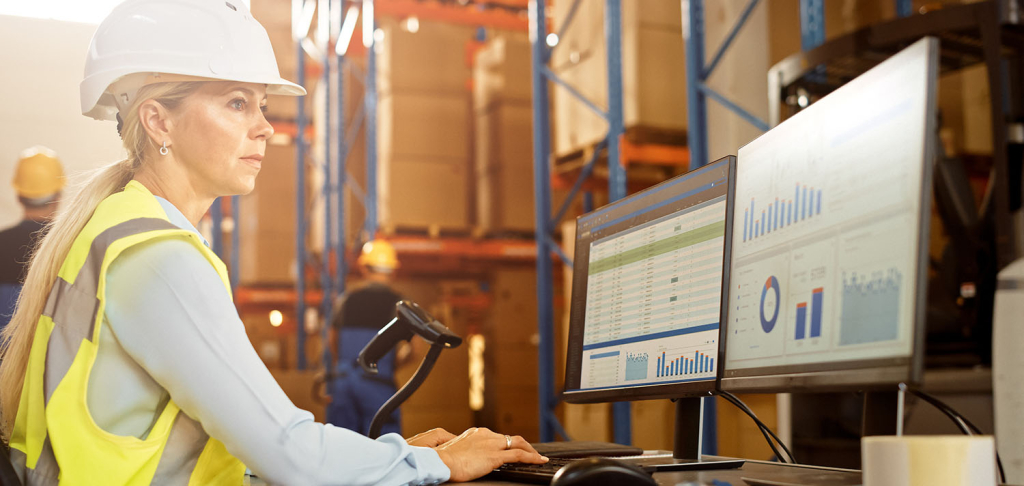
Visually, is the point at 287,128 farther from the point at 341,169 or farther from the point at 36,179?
the point at 36,179

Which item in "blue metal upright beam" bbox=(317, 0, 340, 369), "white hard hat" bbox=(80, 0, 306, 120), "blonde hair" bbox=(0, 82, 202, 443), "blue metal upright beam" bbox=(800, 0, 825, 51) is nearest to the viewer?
"blonde hair" bbox=(0, 82, 202, 443)

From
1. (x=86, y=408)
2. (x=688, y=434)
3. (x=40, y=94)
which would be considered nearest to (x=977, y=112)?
(x=688, y=434)

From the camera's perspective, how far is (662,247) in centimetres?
163

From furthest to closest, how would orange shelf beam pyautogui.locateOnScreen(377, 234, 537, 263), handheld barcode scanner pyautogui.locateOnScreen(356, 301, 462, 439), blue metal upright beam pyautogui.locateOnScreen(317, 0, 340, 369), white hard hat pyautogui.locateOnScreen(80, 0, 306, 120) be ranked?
blue metal upright beam pyautogui.locateOnScreen(317, 0, 340, 369) < orange shelf beam pyautogui.locateOnScreen(377, 234, 537, 263) < handheld barcode scanner pyautogui.locateOnScreen(356, 301, 462, 439) < white hard hat pyautogui.locateOnScreen(80, 0, 306, 120)

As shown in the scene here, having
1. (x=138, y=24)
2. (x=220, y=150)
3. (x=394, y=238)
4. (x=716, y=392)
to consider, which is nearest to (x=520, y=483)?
(x=716, y=392)

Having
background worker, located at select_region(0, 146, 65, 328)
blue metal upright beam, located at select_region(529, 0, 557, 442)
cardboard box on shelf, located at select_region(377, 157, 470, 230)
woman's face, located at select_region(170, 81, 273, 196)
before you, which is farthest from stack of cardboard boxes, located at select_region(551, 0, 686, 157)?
woman's face, located at select_region(170, 81, 273, 196)

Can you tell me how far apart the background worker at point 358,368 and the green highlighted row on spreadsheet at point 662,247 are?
369 centimetres

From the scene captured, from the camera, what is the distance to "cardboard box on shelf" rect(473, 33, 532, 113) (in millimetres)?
6762

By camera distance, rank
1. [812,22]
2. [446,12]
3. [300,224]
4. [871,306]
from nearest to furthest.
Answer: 1. [871,306]
2. [812,22]
3. [446,12]
4. [300,224]

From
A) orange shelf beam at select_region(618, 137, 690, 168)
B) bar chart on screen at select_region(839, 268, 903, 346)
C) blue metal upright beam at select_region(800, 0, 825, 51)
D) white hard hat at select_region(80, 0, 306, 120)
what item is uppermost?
blue metal upright beam at select_region(800, 0, 825, 51)

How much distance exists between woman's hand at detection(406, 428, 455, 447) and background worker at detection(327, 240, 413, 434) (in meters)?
3.70

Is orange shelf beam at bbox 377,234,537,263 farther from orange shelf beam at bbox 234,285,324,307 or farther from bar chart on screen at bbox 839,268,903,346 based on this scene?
bar chart on screen at bbox 839,268,903,346

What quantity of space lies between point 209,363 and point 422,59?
5.56 metres

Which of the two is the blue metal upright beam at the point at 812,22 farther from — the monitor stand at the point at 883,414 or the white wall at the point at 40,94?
the white wall at the point at 40,94
